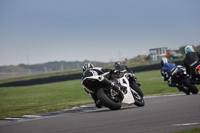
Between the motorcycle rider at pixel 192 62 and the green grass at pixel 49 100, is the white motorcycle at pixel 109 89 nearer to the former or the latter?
the green grass at pixel 49 100

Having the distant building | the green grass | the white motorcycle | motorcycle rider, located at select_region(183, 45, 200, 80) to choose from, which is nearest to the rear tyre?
the white motorcycle

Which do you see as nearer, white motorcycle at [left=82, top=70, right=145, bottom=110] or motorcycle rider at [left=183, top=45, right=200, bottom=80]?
white motorcycle at [left=82, top=70, right=145, bottom=110]

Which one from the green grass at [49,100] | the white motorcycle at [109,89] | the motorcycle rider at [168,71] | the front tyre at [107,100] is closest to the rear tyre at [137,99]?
the white motorcycle at [109,89]

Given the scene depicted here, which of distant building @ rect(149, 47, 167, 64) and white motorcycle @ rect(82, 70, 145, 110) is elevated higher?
distant building @ rect(149, 47, 167, 64)

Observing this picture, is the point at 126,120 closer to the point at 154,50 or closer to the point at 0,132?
the point at 0,132

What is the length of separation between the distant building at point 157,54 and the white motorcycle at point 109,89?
135ft

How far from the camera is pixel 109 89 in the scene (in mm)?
10039

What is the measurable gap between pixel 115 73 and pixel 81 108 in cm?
226

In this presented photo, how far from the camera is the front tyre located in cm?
961

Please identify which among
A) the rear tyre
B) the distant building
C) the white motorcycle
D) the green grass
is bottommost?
the green grass

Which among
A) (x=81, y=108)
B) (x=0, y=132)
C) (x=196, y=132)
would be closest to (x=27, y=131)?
(x=0, y=132)

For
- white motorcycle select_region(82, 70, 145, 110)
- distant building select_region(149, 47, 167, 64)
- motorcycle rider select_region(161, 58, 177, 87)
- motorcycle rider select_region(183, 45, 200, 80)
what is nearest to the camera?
white motorcycle select_region(82, 70, 145, 110)

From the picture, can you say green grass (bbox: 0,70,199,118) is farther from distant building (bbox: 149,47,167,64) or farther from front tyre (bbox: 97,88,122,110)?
distant building (bbox: 149,47,167,64)

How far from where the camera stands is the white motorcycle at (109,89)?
32.0 ft
